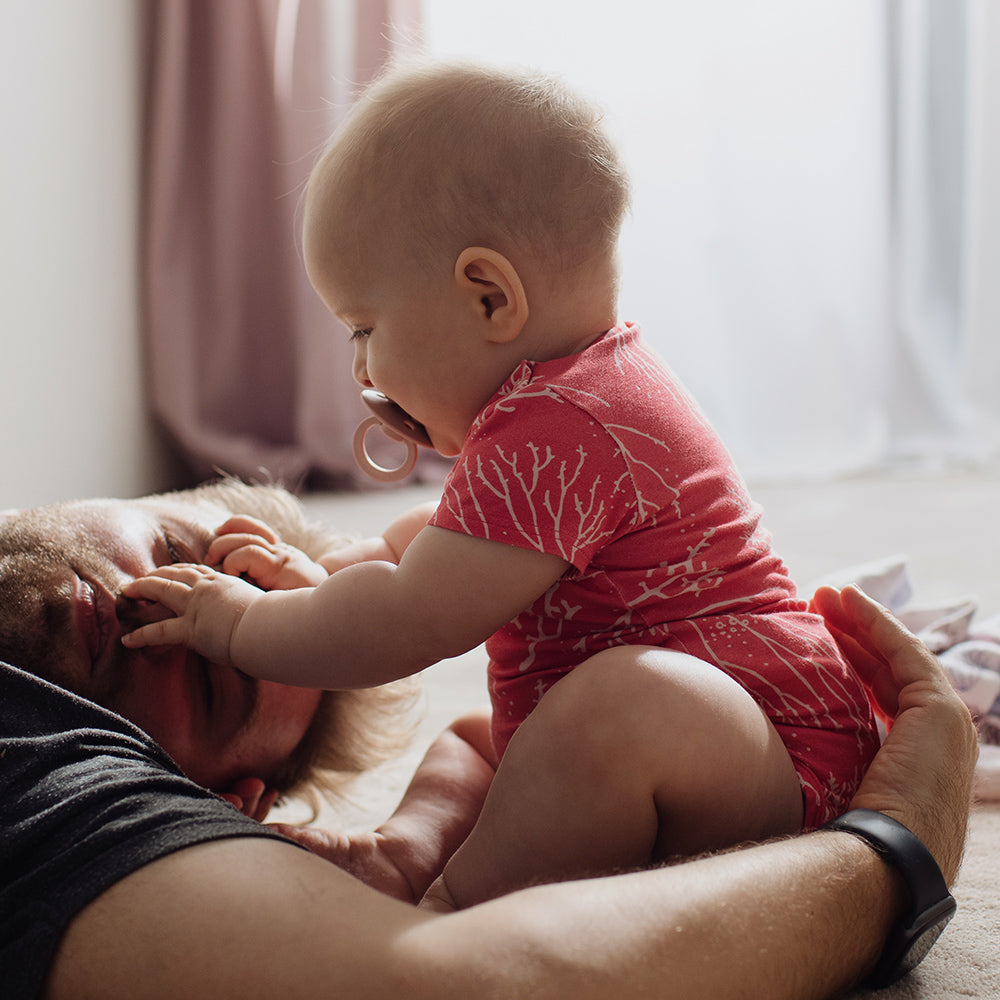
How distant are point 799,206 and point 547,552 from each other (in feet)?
8.58

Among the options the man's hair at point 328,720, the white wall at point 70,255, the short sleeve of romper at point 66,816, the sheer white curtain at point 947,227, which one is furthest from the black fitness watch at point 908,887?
the sheer white curtain at point 947,227

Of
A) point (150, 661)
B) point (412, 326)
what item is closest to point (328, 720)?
point (150, 661)

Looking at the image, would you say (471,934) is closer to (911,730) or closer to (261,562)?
(911,730)

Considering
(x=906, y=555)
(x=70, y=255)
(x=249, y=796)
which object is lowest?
(x=906, y=555)

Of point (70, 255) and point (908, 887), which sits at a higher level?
point (70, 255)

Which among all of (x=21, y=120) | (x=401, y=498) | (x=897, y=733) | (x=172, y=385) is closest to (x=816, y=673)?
(x=897, y=733)

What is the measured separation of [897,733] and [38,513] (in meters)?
0.75

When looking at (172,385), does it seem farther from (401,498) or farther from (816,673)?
(816,673)

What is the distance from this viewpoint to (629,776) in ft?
2.34

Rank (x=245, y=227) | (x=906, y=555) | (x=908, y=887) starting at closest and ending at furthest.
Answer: (x=908, y=887), (x=906, y=555), (x=245, y=227)

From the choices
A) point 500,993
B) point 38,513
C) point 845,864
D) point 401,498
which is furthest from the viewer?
point 401,498

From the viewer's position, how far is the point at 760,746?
0.75m

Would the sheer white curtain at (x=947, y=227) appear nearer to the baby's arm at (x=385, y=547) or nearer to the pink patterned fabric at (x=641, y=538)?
the baby's arm at (x=385, y=547)

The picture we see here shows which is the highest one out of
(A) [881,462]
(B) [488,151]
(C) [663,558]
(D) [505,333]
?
(B) [488,151]
